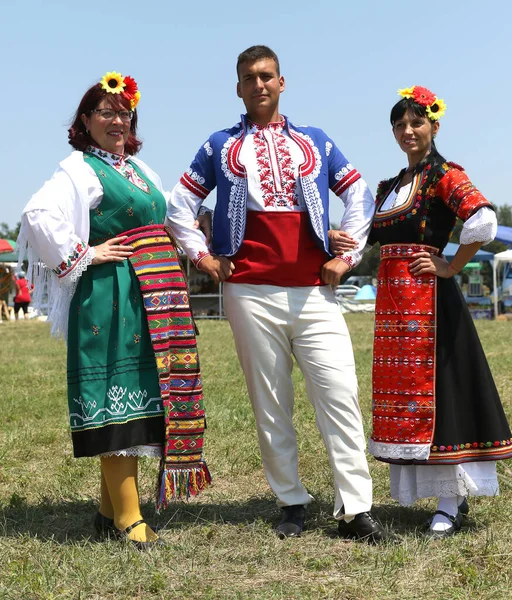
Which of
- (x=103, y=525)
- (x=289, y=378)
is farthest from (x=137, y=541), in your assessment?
(x=289, y=378)

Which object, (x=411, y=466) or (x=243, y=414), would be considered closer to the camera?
(x=411, y=466)

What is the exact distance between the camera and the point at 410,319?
3502 mm

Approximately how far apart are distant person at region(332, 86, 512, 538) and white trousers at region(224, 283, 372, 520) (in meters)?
0.17

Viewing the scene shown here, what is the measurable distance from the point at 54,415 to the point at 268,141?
3.67 metres

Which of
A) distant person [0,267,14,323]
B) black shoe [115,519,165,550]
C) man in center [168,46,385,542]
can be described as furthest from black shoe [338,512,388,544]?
distant person [0,267,14,323]

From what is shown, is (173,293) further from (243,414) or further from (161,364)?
(243,414)

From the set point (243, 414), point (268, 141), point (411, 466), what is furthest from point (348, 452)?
point (243, 414)

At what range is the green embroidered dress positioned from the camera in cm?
338

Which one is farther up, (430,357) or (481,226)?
(481,226)

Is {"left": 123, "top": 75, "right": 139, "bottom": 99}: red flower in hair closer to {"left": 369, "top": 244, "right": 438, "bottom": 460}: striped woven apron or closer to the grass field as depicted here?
{"left": 369, "top": 244, "right": 438, "bottom": 460}: striped woven apron

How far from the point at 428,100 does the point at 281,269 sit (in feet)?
3.31

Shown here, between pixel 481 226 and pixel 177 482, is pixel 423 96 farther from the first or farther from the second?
pixel 177 482

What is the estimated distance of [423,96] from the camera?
3.54 m

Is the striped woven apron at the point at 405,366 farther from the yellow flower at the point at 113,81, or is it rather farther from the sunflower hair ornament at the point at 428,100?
the yellow flower at the point at 113,81
